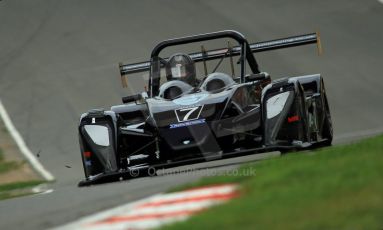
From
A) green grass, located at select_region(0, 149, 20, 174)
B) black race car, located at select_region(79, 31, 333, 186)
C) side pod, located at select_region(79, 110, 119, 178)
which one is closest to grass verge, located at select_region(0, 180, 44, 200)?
green grass, located at select_region(0, 149, 20, 174)

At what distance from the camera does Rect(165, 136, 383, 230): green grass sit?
569 centimetres

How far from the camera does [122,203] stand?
764cm

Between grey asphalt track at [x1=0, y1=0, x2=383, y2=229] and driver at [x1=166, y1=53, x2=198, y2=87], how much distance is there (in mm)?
1201

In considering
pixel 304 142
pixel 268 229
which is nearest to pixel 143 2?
pixel 304 142

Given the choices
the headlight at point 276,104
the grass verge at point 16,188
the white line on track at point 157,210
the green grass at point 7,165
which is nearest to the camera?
the white line on track at point 157,210

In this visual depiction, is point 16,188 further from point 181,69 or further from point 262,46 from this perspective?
point 262,46

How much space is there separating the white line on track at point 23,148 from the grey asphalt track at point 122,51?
0.40ft

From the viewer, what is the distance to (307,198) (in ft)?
20.4

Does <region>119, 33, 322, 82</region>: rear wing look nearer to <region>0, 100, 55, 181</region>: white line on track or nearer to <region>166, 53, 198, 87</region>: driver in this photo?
<region>166, 53, 198, 87</region>: driver

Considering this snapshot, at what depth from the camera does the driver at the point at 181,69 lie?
510 inches

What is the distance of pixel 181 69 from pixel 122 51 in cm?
869

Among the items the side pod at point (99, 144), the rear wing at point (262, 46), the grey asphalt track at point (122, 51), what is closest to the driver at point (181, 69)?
the rear wing at point (262, 46)

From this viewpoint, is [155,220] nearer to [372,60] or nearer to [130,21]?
[372,60]

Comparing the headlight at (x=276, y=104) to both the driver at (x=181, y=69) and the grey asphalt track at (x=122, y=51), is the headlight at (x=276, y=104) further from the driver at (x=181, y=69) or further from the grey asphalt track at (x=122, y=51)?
the driver at (x=181, y=69)
